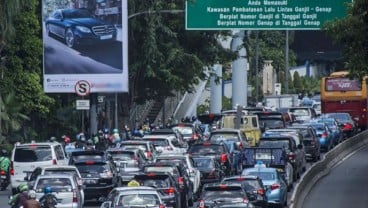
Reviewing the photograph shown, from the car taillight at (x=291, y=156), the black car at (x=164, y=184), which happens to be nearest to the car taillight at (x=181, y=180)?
the black car at (x=164, y=184)

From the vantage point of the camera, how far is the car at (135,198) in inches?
1283

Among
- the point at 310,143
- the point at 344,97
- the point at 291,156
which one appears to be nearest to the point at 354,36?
the point at 291,156

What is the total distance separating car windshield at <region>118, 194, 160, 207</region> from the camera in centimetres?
3256

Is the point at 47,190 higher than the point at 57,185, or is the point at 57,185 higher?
the point at 47,190

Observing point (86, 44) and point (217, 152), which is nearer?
point (217, 152)

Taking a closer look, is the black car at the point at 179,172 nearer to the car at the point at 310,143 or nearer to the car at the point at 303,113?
the car at the point at 310,143

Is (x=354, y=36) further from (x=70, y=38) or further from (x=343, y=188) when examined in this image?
(x=70, y=38)

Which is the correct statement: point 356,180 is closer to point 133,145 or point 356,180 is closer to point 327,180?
point 327,180

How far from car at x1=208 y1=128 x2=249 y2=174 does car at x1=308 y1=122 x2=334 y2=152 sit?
6.90 metres

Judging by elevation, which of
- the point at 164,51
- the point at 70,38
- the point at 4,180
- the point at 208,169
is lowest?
the point at 4,180

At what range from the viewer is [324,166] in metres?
54.4

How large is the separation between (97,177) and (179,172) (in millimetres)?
3001

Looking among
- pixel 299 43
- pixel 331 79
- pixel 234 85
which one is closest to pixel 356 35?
pixel 331 79

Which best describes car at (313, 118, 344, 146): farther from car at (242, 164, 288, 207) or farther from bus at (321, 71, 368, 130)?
car at (242, 164, 288, 207)
